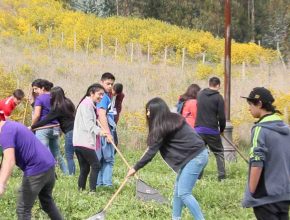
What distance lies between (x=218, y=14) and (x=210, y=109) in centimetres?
3851

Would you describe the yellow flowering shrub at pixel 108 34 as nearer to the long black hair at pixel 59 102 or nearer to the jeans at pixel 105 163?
the long black hair at pixel 59 102

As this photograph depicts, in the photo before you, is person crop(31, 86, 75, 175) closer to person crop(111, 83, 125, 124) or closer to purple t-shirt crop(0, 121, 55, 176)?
person crop(111, 83, 125, 124)

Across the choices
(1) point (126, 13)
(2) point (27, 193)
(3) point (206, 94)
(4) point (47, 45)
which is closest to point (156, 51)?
(4) point (47, 45)

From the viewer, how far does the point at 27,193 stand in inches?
220

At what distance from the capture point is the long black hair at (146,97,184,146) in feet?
19.9

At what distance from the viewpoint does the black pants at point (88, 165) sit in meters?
8.01

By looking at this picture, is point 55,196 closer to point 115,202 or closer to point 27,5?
point 115,202

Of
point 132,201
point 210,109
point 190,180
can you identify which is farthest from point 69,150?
point 190,180

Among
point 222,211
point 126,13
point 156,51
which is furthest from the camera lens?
point 126,13

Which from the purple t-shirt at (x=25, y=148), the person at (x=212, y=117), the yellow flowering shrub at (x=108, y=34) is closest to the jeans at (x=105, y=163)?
the person at (x=212, y=117)

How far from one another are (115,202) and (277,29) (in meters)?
41.5

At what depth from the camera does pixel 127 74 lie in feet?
84.8

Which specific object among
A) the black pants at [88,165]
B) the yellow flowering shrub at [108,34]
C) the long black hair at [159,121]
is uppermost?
the yellow flowering shrub at [108,34]

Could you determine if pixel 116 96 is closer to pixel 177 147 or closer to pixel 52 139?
pixel 52 139
